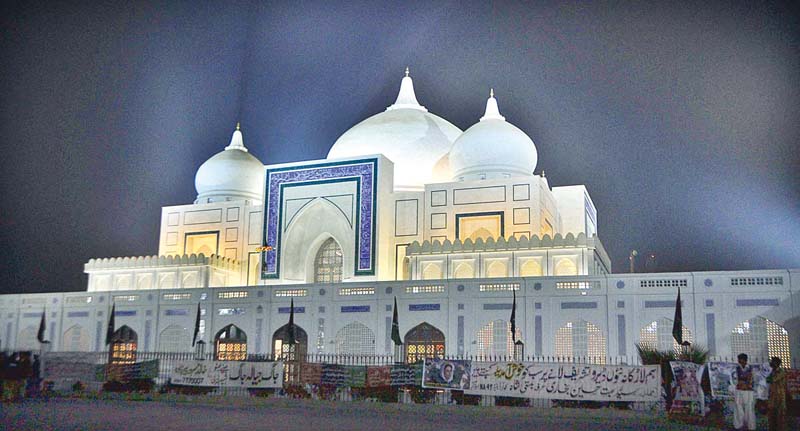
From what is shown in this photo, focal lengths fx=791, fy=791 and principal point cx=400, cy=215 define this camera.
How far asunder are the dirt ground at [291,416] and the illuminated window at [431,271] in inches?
465

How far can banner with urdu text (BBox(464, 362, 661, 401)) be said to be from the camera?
700 inches

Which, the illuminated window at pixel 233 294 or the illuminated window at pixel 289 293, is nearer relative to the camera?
the illuminated window at pixel 289 293

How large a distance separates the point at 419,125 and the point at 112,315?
17479 millimetres

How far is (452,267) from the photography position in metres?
30.8

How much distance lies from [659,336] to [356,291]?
33.9ft

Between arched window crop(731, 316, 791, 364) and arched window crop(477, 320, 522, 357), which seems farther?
arched window crop(477, 320, 522, 357)

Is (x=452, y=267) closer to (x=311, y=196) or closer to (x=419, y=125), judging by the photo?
(x=311, y=196)

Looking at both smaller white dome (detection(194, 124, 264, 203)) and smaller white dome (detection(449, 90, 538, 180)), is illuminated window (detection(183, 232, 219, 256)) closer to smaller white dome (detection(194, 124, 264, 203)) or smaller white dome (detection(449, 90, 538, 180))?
smaller white dome (detection(194, 124, 264, 203))

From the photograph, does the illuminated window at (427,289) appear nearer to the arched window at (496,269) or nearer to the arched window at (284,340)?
the arched window at (496,269)

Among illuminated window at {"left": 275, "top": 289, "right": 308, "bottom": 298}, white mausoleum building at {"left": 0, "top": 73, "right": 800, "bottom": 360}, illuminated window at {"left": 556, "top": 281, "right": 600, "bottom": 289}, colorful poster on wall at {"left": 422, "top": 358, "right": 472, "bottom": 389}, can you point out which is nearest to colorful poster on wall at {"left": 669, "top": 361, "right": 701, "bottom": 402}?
colorful poster on wall at {"left": 422, "top": 358, "right": 472, "bottom": 389}

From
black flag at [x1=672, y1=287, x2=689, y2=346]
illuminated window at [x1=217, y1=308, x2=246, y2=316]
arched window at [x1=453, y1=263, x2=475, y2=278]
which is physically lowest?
black flag at [x1=672, y1=287, x2=689, y2=346]

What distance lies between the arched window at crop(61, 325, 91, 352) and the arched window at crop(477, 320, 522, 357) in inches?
647

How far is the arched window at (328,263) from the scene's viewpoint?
118 feet

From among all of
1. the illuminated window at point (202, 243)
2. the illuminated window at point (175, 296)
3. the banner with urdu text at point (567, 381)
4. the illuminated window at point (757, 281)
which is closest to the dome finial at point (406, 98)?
the illuminated window at point (202, 243)
